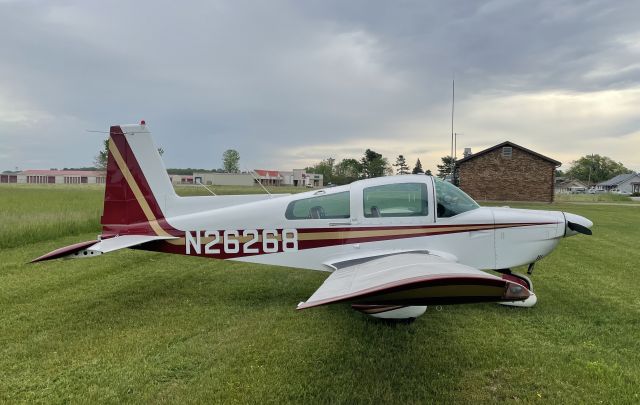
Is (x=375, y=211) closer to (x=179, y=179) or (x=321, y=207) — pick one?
(x=321, y=207)

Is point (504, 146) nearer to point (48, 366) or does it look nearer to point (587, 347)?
point (587, 347)

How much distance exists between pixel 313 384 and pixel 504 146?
35.2 m

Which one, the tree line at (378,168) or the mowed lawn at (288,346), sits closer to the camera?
the mowed lawn at (288,346)

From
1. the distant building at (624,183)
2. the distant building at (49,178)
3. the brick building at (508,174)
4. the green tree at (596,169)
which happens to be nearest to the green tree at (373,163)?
the brick building at (508,174)

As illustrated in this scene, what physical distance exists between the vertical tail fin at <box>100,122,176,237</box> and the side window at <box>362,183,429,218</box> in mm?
3152

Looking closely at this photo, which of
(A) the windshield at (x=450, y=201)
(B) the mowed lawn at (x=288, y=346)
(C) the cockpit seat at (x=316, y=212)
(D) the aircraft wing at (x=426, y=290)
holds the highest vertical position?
(A) the windshield at (x=450, y=201)

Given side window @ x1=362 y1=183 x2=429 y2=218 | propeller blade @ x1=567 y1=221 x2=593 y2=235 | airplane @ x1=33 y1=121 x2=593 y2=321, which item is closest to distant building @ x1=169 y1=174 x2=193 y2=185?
airplane @ x1=33 y1=121 x2=593 y2=321

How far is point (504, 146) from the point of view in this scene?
33531 millimetres

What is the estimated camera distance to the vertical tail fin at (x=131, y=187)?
570 centimetres

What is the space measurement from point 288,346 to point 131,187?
3597mm

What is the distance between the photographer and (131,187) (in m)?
5.77

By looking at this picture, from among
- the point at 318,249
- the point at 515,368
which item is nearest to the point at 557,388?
the point at 515,368

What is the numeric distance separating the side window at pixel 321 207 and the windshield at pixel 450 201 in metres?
1.24

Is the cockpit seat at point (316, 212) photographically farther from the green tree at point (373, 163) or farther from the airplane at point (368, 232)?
the green tree at point (373, 163)
